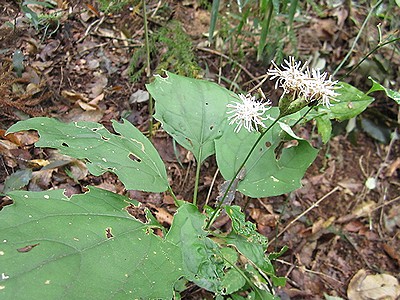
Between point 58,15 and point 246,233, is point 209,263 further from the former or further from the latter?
point 58,15

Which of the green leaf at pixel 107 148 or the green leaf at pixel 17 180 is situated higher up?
the green leaf at pixel 107 148

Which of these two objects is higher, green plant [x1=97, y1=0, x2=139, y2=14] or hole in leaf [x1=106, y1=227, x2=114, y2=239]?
green plant [x1=97, y1=0, x2=139, y2=14]

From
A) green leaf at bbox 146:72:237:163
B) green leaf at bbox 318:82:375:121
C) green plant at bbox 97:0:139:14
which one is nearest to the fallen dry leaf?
green leaf at bbox 318:82:375:121

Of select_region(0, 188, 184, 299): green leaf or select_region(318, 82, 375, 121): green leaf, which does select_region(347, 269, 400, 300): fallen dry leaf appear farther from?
select_region(0, 188, 184, 299): green leaf

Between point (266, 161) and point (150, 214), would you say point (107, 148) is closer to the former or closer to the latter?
point (150, 214)

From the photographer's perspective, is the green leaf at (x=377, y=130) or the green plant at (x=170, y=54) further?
the green leaf at (x=377, y=130)

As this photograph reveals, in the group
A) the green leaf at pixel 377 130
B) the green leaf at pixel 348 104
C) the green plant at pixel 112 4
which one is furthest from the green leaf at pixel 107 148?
the green leaf at pixel 377 130

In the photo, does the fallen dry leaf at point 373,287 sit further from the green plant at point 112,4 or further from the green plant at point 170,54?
the green plant at point 112,4
